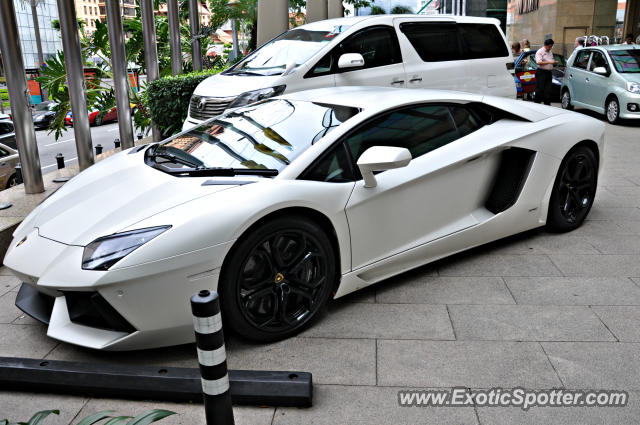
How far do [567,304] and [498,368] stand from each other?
3.36 ft

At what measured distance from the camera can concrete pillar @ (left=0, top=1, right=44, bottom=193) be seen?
236 inches

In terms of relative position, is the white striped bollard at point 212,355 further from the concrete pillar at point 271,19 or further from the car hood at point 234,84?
the concrete pillar at point 271,19

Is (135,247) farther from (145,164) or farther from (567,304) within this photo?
(567,304)

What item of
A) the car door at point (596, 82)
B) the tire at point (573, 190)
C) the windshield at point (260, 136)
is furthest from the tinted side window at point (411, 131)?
the car door at point (596, 82)

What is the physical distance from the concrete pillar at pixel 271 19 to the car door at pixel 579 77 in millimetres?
7457

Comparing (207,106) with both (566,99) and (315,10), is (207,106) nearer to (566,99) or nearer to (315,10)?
(315,10)

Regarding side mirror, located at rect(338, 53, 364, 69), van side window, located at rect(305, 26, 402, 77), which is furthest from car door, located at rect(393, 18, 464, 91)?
side mirror, located at rect(338, 53, 364, 69)

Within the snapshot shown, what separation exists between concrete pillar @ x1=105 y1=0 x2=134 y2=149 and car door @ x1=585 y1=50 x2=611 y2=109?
9.47 metres

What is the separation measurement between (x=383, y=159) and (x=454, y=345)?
1105mm

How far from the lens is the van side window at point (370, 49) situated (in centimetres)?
724

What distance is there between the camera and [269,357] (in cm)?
337

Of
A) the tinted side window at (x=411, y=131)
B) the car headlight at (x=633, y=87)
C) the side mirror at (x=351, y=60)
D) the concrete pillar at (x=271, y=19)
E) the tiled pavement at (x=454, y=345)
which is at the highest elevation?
the concrete pillar at (x=271, y=19)

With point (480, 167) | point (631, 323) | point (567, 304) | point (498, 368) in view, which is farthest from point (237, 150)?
point (631, 323)

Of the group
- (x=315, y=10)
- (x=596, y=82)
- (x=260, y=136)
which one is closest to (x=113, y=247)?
(x=260, y=136)
